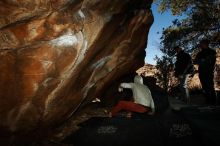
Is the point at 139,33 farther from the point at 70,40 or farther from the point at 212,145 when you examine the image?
the point at 212,145

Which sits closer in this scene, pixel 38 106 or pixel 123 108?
pixel 38 106

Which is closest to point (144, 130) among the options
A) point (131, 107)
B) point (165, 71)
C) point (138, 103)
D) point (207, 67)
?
point (131, 107)

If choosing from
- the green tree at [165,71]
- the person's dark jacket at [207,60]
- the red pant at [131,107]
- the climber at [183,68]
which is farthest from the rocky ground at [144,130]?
the green tree at [165,71]

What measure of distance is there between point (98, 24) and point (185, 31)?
8.53m

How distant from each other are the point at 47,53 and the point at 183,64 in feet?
19.5

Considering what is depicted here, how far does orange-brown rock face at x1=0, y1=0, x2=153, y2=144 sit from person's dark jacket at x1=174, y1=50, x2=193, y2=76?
379cm

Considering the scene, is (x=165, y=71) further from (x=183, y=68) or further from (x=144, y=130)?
(x=144, y=130)

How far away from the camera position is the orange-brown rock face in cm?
561

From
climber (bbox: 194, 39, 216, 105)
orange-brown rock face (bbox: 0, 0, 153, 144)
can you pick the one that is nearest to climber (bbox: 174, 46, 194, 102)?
climber (bbox: 194, 39, 216, 105)

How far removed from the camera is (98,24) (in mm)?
6676

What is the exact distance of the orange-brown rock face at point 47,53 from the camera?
5.61m

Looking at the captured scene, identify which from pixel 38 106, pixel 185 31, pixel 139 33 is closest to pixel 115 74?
pixel 139 33

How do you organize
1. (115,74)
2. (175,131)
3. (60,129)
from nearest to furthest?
1. (175,131)
2. (60,129)
3. (115,74)

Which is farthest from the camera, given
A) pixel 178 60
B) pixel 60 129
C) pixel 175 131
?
pixel 178 60
